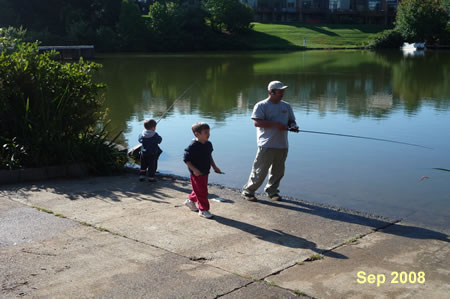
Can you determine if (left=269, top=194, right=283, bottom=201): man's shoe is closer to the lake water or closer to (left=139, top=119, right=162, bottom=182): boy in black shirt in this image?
the lake water

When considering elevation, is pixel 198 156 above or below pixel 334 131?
above

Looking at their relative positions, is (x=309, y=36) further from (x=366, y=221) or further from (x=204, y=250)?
(x=204, y=250)

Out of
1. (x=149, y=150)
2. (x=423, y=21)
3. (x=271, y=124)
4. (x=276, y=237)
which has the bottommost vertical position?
(x=276, y=237)

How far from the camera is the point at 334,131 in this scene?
1515 cm

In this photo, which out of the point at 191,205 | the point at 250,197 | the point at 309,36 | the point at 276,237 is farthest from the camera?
the point at 309,36

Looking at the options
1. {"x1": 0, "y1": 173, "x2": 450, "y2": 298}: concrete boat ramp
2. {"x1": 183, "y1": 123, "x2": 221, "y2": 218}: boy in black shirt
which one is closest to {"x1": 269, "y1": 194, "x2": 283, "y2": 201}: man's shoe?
{"x1": 0, "y1": 173, "x2": 450, "y2": 298}: concrete boat ramp

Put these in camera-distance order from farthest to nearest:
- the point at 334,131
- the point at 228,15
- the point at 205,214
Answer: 1. the point at 228,15
2. the point at 334,131
3. the point at 205,214

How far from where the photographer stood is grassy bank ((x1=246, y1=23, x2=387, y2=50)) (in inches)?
3114

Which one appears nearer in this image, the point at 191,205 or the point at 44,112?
the point at 191,205

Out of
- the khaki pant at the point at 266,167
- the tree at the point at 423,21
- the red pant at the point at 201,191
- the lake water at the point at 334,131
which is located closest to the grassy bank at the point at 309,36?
the tree at the point at 423,21

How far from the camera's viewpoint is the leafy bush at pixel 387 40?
76188mm

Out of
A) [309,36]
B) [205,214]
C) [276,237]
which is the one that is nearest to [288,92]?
[205,214]

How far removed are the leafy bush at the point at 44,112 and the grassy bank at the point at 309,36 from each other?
6849cm

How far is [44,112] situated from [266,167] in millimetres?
3747
